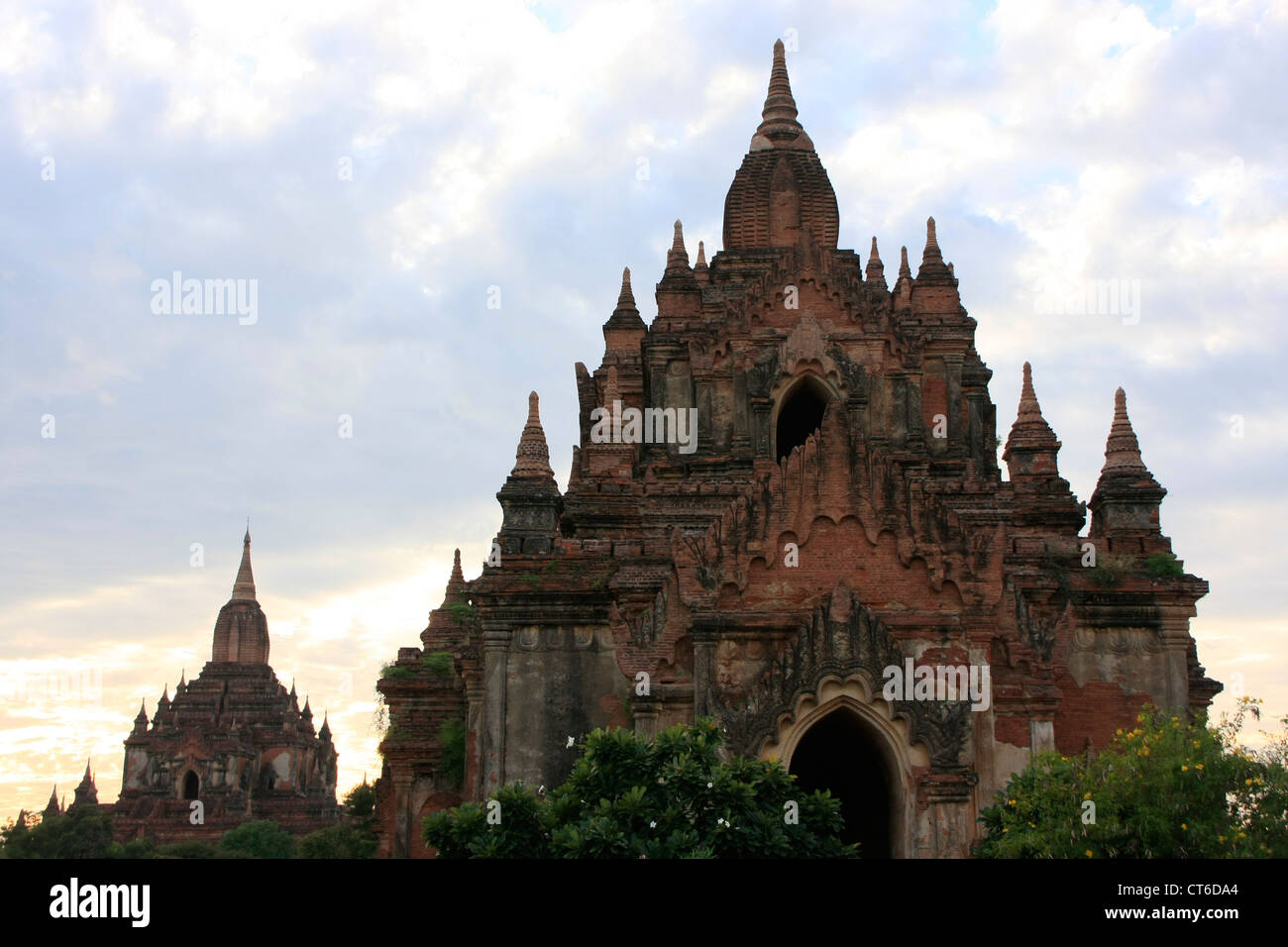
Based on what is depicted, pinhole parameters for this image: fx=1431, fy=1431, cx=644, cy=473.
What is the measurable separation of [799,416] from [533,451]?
8.01 meters

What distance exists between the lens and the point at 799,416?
34.4 meters

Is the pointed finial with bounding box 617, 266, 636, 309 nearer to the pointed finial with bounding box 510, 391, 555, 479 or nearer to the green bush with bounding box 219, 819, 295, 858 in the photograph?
the pointed finial with bounding box 510, 391, 555, 479

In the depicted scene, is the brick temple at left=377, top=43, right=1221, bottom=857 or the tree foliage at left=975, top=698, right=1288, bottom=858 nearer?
the tree foliage at left=975, top=698, right=1288, bottom=858

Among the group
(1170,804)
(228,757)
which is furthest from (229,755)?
(1170,804)

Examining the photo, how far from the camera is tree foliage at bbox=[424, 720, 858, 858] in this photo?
1790 cm

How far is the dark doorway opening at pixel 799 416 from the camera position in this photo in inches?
1312

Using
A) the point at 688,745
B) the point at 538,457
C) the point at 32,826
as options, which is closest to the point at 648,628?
the point at 688,745

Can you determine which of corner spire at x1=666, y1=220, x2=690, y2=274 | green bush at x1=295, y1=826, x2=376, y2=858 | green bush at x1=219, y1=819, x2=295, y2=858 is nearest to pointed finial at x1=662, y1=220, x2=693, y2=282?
corner spire at x1=666, y1=220, x2=690, y2=274

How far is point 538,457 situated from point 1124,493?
→ 1162 cm

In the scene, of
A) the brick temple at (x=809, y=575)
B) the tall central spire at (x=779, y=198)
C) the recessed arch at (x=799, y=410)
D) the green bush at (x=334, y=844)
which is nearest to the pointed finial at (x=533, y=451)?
the brick temple at (x=809, y=575)

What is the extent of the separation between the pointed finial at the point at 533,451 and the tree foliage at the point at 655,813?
1004 centimetres

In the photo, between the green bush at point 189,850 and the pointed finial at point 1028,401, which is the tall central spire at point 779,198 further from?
the green bush at point 189,850

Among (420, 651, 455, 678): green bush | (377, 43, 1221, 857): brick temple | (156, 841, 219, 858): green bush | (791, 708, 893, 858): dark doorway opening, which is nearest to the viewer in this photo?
(377, 43, 1221, 857): brick temple
